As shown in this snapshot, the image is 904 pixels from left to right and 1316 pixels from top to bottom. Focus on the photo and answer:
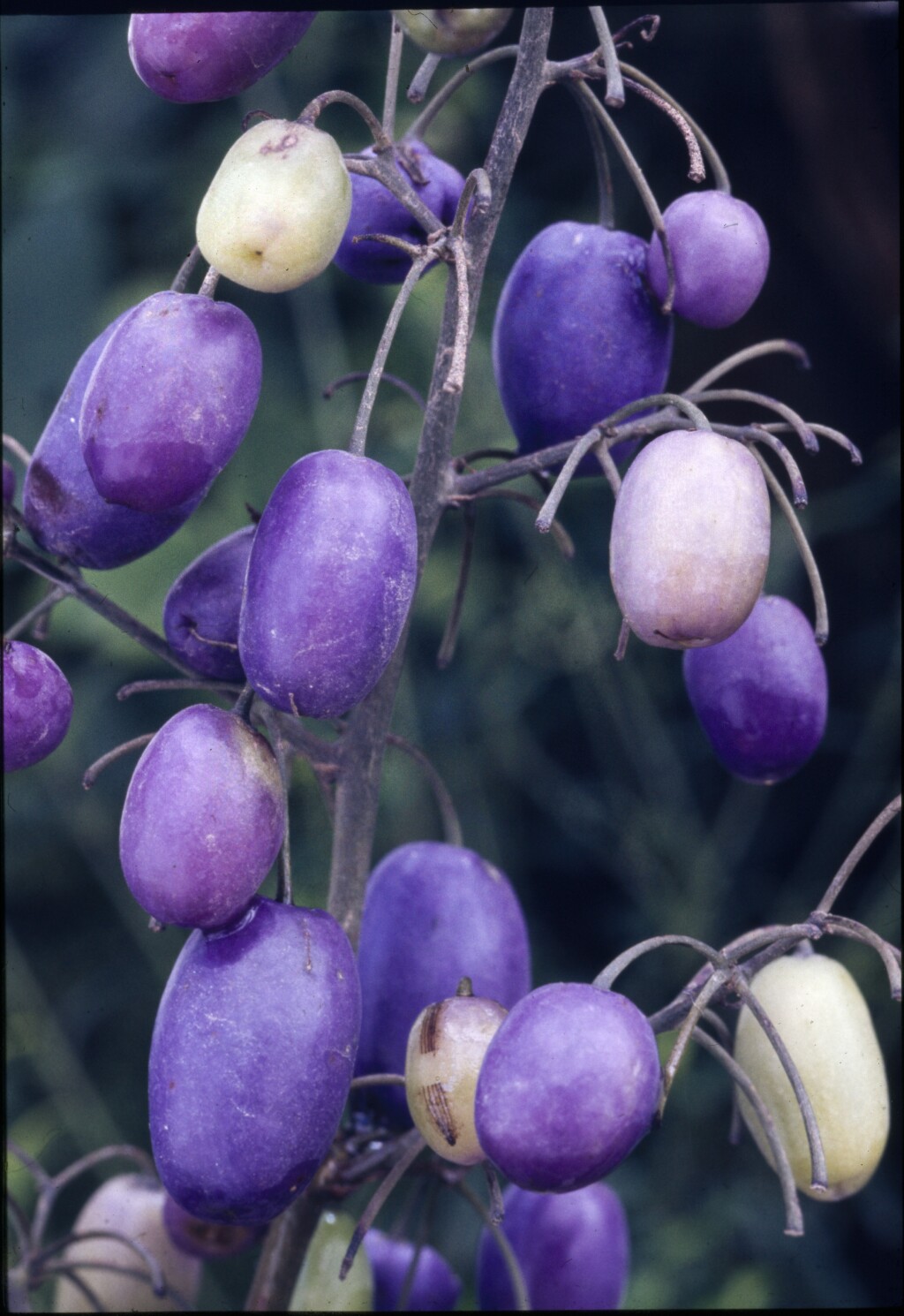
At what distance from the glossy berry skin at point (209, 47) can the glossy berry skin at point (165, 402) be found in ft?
0.17

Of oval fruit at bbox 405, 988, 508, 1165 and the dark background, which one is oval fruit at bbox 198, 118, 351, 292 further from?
the dark background

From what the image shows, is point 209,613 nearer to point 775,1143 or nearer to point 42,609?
point 42,609

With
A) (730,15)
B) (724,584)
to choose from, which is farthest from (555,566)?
(724,584)

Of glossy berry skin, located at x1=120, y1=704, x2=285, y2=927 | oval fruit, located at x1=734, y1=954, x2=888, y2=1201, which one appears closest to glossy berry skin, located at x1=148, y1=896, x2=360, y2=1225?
glossy berry skin, located at x1=120, y1=704, x2=285, y2=927

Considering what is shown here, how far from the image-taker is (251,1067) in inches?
13.3

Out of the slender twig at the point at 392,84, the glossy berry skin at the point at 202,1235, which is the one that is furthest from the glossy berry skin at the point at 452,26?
the glossy berry skin at the point at 202,1235

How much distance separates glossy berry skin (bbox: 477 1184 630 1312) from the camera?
18.6 inches

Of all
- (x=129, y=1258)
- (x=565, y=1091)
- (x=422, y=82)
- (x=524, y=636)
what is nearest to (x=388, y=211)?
(x=422, y=82)

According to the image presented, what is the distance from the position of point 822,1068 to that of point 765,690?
108 millimetres

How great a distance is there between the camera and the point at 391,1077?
404mm

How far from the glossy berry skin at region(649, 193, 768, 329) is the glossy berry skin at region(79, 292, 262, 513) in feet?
0.42

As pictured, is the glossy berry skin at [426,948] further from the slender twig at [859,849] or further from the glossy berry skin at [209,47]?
the glossy berry skin at [209,47]

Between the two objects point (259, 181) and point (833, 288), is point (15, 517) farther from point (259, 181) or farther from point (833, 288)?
point (833, 288)

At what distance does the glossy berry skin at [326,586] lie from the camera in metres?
0.32
